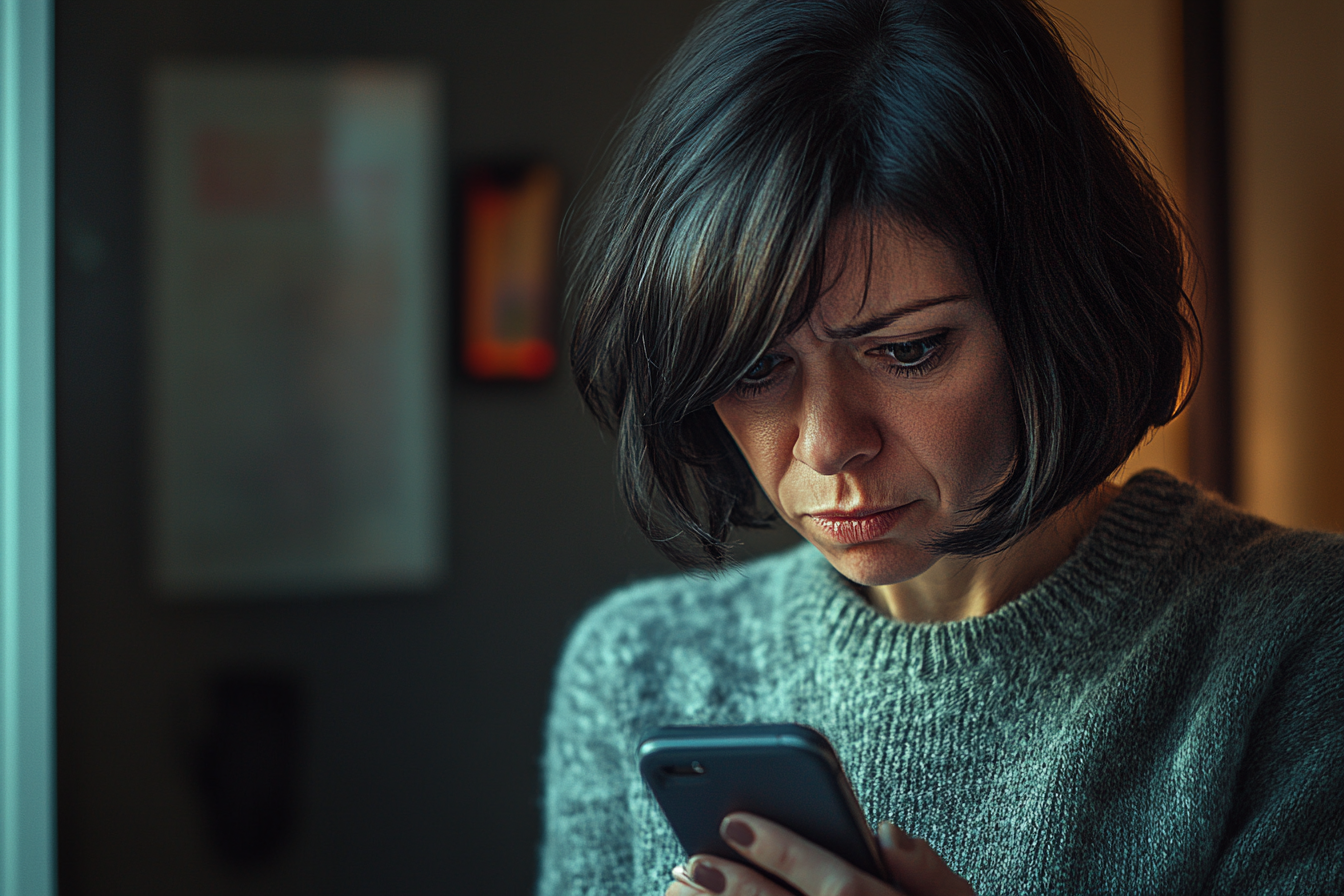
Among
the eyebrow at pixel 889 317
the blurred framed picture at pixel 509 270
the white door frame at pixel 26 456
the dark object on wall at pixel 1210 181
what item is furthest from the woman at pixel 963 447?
the white door frame at pixel 26 456

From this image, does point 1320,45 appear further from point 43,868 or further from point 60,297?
point 43,868

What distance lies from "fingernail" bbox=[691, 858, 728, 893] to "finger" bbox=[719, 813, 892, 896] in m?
0.02

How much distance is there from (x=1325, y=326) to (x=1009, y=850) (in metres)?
0.69

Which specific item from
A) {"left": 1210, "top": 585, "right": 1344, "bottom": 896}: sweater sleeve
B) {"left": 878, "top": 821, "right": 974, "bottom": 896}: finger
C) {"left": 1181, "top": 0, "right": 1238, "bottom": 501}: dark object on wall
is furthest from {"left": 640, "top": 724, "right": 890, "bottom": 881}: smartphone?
{"left": 1181, "top": 0, "right": 1238, "bottom": 501}: dark object on wall

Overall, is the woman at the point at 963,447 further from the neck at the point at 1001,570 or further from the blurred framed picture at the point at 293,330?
the blurred framed picture at the point at 293,330

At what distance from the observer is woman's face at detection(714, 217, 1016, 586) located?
55 cm

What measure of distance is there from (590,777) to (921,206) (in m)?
0.58

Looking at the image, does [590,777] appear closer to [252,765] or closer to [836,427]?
[836,427]

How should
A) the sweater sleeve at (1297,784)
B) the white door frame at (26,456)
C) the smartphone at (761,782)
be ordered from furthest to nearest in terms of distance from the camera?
1. the white door frame at (26,456)
2. the sweater sleeve at (1297,784)
3. the smartphone at (761,782)

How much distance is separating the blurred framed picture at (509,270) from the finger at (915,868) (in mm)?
927

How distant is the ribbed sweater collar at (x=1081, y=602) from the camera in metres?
0.70

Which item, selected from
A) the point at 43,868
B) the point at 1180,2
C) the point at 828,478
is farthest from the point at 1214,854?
the point at 43,868

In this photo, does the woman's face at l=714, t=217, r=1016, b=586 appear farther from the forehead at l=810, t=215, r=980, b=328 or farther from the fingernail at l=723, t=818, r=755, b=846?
the fingernail at l=723, t=818, r=755, b=846

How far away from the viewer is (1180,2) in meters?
1.10
